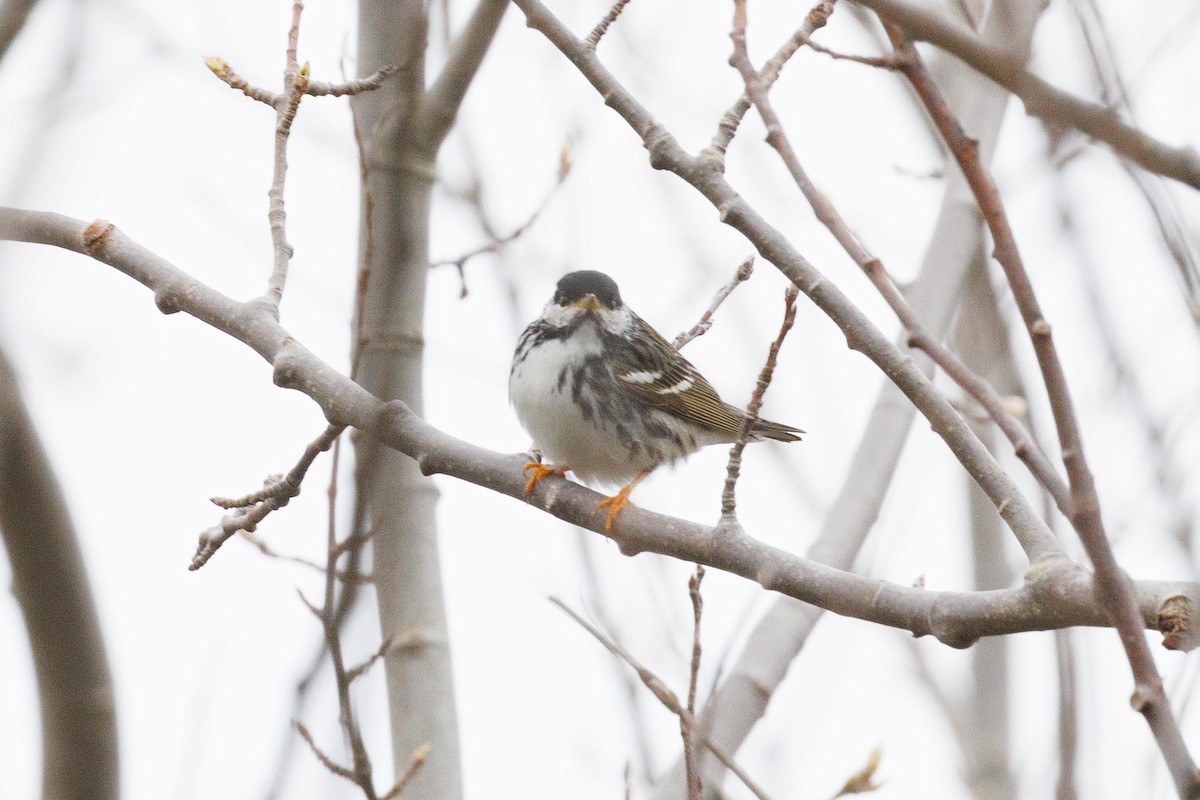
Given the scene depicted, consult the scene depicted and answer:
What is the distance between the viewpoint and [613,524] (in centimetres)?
333

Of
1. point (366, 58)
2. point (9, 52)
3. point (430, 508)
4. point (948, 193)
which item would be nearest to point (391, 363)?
point (9, 52)

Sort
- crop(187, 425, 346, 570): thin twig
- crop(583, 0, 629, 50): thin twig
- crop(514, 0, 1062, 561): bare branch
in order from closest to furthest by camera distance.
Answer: crop(514, 0, 1062, 561): bare branch → crop(583, 0, 629, 50): thin twig → crop(187, 425, 346, 570): thin twig

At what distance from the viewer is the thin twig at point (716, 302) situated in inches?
164

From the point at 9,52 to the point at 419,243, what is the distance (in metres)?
1.51

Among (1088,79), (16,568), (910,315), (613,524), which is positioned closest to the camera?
(910,315)

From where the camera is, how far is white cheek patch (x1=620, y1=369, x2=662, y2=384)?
5.18 metres

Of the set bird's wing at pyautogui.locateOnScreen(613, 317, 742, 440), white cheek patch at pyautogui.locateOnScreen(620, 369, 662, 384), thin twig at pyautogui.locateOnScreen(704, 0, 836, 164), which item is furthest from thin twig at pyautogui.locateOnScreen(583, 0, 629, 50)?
white cheek patch at pyautogui.locateOnScreen(620, 369, 662, 384)

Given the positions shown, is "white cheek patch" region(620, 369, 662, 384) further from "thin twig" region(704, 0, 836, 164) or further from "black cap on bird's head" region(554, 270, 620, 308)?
"thin twig" region(704, 0, 836, 164)

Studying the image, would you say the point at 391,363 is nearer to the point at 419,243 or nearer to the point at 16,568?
the point at 16,568

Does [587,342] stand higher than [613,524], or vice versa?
[587,342]

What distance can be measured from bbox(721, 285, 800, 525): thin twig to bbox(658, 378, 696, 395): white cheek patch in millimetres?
2254

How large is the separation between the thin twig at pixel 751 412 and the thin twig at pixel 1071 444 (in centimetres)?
93

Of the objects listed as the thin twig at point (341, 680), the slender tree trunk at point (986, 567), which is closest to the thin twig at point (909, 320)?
the thin twig at point (341, 680)

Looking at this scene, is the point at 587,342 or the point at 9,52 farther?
the point at 587,342
